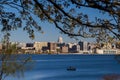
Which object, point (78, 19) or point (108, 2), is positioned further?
point (78, 19)

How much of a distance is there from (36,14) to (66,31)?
1.70 ft

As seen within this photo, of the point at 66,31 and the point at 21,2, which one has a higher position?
the point at 21,2

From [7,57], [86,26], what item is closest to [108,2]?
[86,26]

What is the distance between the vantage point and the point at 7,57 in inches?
1046

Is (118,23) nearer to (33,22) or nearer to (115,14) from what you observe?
(115,14)

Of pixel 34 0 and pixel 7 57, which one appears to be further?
pixel 7 57

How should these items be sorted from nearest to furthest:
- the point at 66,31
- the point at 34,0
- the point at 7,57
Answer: the point at 34,0, the point at 66,31, the point at 7,57

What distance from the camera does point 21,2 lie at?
17.8ft

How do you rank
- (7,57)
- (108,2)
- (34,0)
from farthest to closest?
(7,57)
(34,0)
(108,2)

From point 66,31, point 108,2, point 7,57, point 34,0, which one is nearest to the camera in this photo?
point 108,2

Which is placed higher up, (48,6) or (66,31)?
(48,6)

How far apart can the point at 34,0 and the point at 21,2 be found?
0.78 feet

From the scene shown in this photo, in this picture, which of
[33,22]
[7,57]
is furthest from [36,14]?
[7,57]

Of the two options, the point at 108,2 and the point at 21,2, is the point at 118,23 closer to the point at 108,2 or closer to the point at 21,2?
the point at 108,2
